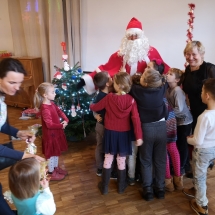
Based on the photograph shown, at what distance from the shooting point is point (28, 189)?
1.22 meters

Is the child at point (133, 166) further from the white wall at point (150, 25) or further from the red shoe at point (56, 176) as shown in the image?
the white wall at point (150, 25)

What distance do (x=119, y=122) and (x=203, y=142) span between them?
28.7 inches

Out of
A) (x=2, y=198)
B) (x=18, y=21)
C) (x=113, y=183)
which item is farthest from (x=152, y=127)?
(x=18, y=21)

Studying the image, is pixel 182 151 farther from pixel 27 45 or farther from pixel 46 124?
pixel 27 45

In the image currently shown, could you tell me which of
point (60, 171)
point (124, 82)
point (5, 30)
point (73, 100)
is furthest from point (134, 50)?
point (5, 30)

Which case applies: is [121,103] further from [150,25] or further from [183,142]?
[150,25]

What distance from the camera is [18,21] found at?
204 inches

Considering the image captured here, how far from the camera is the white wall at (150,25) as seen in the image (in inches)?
135

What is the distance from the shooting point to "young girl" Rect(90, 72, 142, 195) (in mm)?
1950

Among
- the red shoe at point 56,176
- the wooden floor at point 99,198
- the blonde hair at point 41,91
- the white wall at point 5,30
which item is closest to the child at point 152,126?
the wooden floor at point 99,198

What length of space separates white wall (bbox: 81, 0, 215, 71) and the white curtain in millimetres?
235

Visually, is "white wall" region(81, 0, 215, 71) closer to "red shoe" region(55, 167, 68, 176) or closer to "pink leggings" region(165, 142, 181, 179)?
"pink leggings" region(165, 142, 181, 179)

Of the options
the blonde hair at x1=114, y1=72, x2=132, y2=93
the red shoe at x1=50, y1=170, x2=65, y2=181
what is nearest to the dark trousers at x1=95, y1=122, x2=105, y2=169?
the red shoe at x1=50, y1=170, x2=65, y2=181

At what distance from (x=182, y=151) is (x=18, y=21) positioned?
4.75 m
